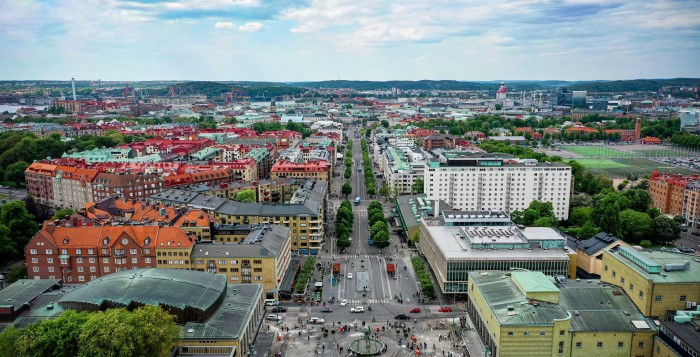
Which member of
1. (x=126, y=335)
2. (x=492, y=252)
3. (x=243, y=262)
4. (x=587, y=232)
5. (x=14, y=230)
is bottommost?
(x=587, y=232)

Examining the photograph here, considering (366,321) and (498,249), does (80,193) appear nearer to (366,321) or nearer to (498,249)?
(366,321)

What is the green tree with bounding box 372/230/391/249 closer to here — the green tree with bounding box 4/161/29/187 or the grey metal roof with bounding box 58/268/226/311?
the grey metal roof with bounding box 58/268/226/311

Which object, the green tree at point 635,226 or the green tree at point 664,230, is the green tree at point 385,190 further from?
the green tree at point 664,230

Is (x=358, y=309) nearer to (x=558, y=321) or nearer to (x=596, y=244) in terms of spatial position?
(x=558, y=321)

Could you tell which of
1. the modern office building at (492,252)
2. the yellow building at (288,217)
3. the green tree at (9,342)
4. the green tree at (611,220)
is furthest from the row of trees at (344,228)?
the green tree at (9,342)

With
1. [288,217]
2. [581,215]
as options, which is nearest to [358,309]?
[288,217]
